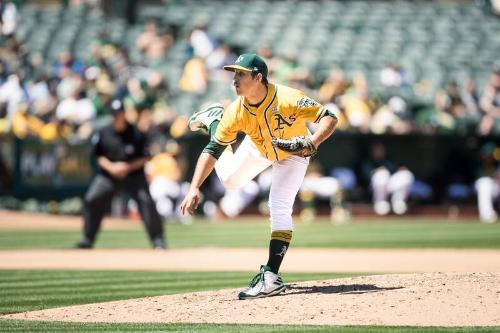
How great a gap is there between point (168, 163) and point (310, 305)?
1294 centimetres

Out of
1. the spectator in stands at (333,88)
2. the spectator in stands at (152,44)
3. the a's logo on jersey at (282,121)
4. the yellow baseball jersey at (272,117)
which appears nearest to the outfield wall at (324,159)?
the spectator in stands at (333,88)

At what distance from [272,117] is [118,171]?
6.39m

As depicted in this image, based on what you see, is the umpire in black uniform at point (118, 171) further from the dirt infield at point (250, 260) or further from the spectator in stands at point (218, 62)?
the spectator in stands at point (218, 62)

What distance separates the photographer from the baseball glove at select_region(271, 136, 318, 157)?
284 inches

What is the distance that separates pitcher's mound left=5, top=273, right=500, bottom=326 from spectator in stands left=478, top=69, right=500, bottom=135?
43.8 feet

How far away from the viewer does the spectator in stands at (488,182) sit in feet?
66.1

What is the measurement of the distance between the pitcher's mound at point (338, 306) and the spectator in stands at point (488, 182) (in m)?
12.1

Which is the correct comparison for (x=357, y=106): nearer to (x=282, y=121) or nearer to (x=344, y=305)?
(x=282, y=121)

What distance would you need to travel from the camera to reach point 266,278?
25.6 ft

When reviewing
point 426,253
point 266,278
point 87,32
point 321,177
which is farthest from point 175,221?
point 266,278

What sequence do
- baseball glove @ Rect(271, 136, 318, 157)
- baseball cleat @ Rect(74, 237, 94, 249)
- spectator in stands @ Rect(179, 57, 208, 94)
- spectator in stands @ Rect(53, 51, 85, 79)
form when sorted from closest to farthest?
baseball glove @ Rect(271, 136, 318, 157)
baseball cleat @ Rect(74, 237, 94, 249)
spectator in stands @ Rect(179, 57, 208, 94)
spectator in stands @ Rect(53, 51, 85, 79)

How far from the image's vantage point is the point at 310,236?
1644 cm

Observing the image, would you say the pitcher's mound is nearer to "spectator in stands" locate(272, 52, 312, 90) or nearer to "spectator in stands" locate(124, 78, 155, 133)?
"spectator in stands" locate(124, 78, 155, 133)

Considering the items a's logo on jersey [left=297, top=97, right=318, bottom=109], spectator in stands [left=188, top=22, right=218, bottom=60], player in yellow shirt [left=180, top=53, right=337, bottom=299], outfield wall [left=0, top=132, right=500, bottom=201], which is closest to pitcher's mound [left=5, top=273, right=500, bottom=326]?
player in yellow shirt [left=180, top=53, right=337, bottom=299]
